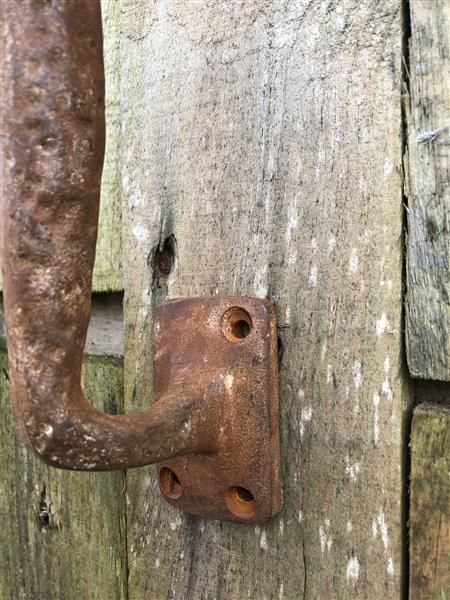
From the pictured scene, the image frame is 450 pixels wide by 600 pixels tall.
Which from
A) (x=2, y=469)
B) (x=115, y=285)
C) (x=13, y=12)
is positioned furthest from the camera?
(x=2, y=469)

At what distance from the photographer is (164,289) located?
0.66 metres

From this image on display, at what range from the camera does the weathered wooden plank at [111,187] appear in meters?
0.73

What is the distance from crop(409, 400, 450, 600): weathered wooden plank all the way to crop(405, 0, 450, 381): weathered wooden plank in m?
0.04

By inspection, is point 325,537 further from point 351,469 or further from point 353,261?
point 353,261

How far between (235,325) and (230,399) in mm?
63

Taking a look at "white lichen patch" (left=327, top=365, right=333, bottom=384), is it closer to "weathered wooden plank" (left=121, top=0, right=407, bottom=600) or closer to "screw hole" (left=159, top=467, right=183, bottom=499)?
"weathered wooden plank" (left=121, top=0, right=407, bottom=600)

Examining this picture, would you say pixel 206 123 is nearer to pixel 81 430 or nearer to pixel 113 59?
pixel 113 59

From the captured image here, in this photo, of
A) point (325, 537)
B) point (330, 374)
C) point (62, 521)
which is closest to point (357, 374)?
point (330, 374)

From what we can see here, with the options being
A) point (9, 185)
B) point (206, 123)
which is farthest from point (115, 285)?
point (9, 185)

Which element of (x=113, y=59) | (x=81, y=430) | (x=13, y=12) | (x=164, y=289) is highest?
(x=113, y=59)

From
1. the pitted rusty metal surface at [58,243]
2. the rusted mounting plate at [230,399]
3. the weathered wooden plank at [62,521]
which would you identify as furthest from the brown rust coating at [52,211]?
the weathered wooden plank at [62,521]

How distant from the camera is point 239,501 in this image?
0.59 metres

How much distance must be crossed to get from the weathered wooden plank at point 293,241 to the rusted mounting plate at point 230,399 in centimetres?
2

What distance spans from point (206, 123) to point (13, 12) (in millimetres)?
235
